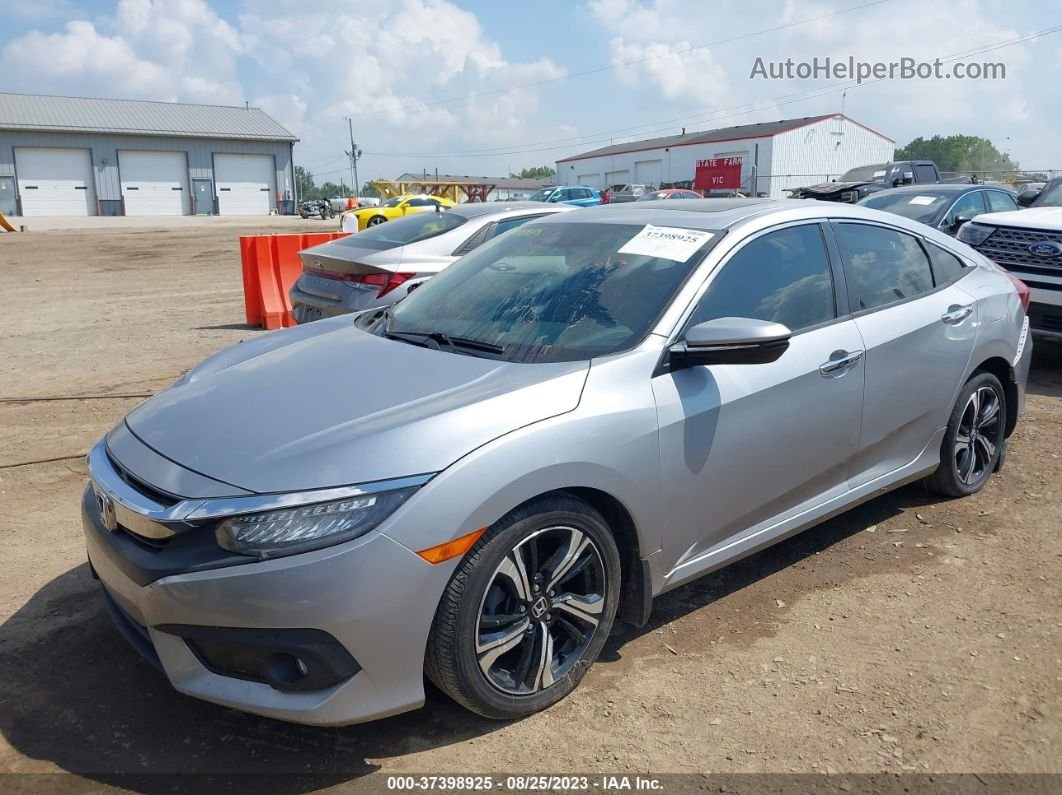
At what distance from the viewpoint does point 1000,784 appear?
8.69ft

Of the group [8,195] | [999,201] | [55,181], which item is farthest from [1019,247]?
[55,181]

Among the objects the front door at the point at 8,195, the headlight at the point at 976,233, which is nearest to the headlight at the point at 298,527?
the headlight at the point at 976,233

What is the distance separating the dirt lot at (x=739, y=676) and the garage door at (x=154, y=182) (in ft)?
199

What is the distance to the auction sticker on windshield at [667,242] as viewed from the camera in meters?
3.54

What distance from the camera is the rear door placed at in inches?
155

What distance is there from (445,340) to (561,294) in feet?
1.67

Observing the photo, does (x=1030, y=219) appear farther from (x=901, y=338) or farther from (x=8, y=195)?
(x=8, y=195)

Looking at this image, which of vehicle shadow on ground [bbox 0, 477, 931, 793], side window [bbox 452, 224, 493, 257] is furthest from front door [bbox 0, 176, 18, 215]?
vehicle shadow on ground [bbox 0, 477, 931, 793]

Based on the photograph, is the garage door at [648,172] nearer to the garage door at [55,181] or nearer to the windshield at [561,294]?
the garage door at [55,181]

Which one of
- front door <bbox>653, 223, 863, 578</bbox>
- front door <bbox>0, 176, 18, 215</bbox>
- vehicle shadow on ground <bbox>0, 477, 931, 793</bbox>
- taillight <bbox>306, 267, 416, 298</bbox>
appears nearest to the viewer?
vehicle shadow on ground <bbox>0, 477, 931, 793</bbox>

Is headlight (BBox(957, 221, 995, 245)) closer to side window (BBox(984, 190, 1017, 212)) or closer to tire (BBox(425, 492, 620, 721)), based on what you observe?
side window (BBox(984, 190, 1017, 212))

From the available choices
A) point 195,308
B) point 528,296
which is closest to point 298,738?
point 528,296

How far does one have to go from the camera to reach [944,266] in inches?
180

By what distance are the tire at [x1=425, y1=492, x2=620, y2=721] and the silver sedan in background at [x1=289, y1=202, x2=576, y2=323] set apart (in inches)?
166
